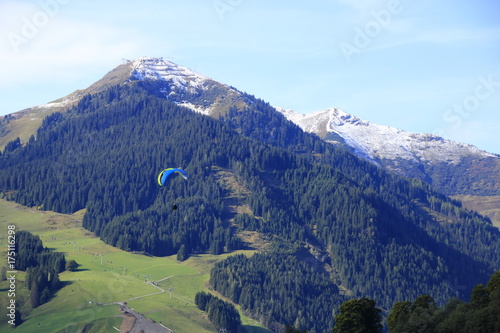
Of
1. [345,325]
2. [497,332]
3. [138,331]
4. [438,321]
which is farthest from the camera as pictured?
[138,331]

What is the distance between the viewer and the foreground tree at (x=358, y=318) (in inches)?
4934

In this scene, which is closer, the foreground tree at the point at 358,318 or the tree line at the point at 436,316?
the tree line at the point at 436,316

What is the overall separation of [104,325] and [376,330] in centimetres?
9649

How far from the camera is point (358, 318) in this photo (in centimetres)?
12525

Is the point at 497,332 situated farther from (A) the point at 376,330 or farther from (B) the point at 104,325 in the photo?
(B) the point at 104,325

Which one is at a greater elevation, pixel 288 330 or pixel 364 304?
pixel 364 304

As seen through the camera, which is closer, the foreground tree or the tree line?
the tree line

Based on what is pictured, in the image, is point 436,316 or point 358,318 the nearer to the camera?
point 436,316

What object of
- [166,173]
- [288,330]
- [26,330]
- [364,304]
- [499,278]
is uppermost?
[166,173]

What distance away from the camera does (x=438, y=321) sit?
116250 millimetres

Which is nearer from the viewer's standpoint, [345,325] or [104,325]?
[345,325]

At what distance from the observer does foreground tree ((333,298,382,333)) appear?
125 meters

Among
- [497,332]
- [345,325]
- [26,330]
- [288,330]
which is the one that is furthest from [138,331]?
[497,332]

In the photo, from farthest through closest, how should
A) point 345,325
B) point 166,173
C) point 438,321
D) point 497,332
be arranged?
point 166,173, point 345,325, point 438,321, point 497,332
